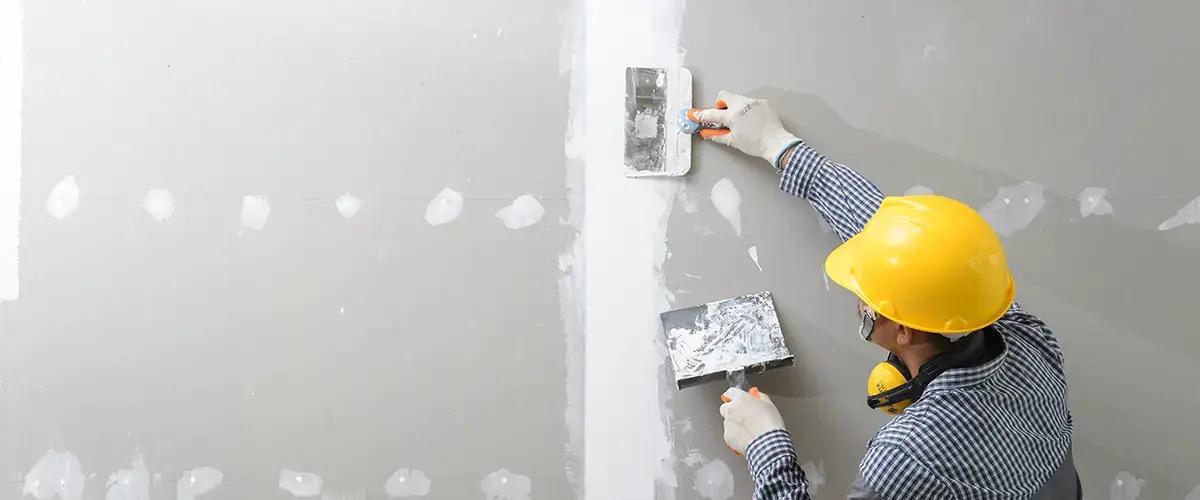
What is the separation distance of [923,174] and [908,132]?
0.10 m

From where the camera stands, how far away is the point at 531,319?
5.06 ft

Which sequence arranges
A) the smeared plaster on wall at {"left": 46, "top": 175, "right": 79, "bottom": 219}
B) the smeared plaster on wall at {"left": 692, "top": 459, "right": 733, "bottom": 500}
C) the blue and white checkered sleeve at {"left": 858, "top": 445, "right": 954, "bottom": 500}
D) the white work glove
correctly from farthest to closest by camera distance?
the smeared plaster on wall at {"left": 692, "top": 459, "right": 733, "bottom": 500}
the smeared plaster on wall at {"left": 46, "top": 175, "right": 79, "bottom": 219}
the white work glove
the blue and white checkered sleeve at {"left": 858, "top": 445, "right": 954, "bottom": 500}

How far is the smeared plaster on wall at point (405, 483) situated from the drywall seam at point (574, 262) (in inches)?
12.2

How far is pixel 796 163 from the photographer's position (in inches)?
58.0

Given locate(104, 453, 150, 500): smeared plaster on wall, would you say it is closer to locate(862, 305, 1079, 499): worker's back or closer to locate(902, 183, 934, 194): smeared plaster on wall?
locate(862, 305, 1079, 499): worker's back

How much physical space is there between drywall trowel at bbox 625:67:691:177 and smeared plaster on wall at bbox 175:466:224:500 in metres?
1.08

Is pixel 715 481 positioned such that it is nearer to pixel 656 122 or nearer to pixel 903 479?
pixel 903 479

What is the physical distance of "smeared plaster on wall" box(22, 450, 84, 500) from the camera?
59.4 inches

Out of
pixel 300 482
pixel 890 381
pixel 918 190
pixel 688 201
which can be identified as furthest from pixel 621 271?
pixel 300 482

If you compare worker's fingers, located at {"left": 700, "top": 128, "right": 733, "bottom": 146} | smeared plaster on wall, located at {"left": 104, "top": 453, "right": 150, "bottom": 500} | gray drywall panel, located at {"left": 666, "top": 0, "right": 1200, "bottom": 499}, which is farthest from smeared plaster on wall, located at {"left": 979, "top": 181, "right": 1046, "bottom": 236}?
smeared plaster on wall, located at {"left": 104, "top": 453, "right": 150, "bottom": 500}

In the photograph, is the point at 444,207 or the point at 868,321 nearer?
the point at 868,321

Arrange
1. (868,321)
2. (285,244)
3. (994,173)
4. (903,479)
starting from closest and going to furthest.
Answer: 1. (903,479)
2. (868,321)
3. (285,244)
4. (994,173)

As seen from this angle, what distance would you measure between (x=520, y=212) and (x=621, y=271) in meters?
0.25

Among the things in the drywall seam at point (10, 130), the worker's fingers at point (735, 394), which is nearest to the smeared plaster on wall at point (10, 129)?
the drywall seam at point (10, 130)
